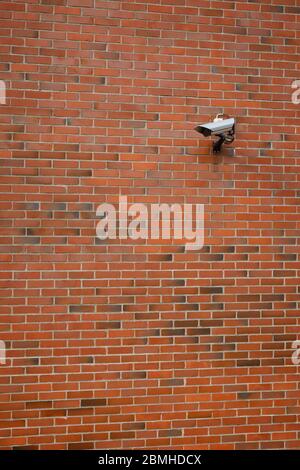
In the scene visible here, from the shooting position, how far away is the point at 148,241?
3354mm

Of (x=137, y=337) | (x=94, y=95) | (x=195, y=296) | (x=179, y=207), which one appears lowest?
(x=137, y=337)

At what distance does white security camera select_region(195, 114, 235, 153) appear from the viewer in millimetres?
3225

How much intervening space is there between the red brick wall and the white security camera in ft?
0.25

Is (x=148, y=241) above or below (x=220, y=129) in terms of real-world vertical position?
below

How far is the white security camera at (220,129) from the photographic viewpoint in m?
3.22

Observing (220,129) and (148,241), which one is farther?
(148,241)

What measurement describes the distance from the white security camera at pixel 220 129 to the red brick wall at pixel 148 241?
0.08 meters

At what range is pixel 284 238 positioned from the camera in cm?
350

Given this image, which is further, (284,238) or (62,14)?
(284,238)

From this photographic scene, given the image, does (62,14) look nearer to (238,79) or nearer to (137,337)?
(238,79)

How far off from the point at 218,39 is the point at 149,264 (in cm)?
169

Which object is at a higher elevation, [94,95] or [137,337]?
[94,95]

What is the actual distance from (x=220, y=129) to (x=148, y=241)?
907mm
